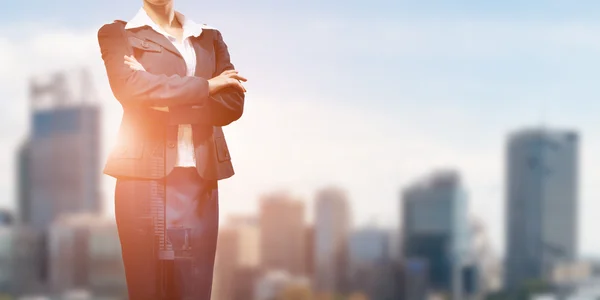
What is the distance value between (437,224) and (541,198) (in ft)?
11.4

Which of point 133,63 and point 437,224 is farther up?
point 133,63

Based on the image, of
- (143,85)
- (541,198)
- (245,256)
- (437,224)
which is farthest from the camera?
(541,198)

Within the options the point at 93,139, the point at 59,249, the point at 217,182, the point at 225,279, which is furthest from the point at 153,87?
the point at 93,139

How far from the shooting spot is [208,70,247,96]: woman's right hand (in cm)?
288

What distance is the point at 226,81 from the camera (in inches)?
114

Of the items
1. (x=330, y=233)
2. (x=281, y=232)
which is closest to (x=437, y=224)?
(x=330, y=233)

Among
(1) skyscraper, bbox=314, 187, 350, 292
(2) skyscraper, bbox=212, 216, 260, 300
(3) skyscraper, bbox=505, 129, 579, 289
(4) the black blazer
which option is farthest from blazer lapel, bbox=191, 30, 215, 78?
(3) skyscraper, bbox=505, 129, 579, 289

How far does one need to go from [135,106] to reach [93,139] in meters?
13.3

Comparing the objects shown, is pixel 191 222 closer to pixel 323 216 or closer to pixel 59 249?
pixel 59 249

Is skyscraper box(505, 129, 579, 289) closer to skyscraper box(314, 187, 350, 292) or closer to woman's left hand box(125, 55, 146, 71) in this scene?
skyscraper box(314, 187, 350, 292)

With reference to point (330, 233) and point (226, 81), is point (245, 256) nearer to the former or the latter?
point (330, 233)

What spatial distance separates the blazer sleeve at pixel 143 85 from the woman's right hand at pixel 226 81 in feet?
0.10

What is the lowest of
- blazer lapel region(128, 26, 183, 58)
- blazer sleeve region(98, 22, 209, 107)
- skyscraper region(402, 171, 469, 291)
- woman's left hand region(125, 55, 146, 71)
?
skyscraper region(402, 171, 469, 291)

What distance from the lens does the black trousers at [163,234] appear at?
112 inches
